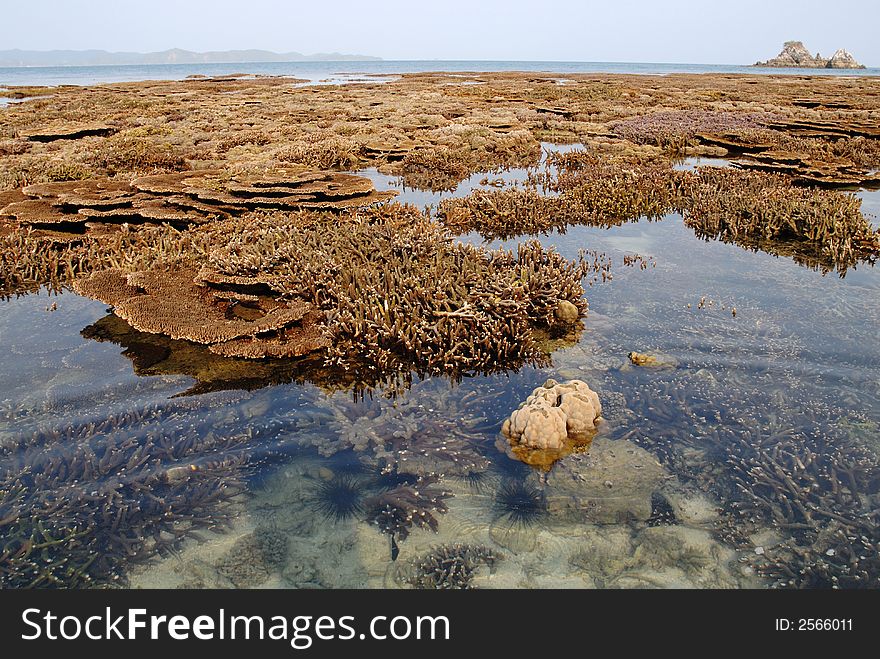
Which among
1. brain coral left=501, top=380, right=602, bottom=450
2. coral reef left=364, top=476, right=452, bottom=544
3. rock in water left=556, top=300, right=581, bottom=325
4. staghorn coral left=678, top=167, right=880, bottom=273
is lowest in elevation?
coral reef left=364, top=476, right=452, bottom=544

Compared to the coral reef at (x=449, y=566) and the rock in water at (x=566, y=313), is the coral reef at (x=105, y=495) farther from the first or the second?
the rock in water at (x=566, y=313)

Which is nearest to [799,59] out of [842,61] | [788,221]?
[842,61]

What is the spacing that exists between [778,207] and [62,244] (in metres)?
13.8

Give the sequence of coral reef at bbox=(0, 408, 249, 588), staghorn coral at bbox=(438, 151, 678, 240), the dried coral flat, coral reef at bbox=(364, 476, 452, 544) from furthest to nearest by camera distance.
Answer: staghorn coral at bbox=(438, 151, 678, 240), the dried coral flat, coral reef at bbox=(364, 476, 452, 544), coral reef at bbox=(0, 408, 249, 588)

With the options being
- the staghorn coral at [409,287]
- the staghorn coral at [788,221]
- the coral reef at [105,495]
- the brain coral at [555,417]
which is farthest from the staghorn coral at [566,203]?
the coral reef at [105,495]

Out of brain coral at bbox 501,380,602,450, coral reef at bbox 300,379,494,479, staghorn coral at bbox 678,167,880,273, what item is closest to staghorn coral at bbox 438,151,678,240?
staghorn coral at bbox 678,167,880,273

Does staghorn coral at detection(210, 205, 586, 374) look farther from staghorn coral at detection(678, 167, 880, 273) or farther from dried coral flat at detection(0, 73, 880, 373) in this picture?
staghorn coral at detection(678, 167, 880, 273)

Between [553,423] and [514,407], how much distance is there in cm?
73

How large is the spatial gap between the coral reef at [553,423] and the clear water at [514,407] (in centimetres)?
16

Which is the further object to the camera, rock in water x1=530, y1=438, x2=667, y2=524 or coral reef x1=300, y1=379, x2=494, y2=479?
coral reef x1=300, y1=379, x2=494, y2=479

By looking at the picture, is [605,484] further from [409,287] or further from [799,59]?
[799,59]

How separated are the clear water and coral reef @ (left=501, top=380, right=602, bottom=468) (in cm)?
16

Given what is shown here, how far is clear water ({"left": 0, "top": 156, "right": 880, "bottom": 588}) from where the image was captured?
11.2 ft

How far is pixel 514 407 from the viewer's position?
507 cm
